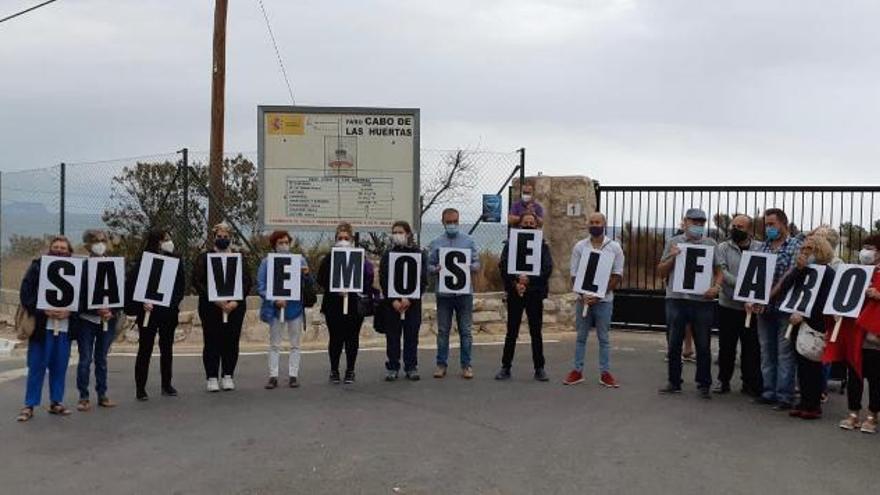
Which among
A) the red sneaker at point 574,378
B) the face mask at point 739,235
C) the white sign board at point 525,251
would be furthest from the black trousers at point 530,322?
the face mask at point 739,235

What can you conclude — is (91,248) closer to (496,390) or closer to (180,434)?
(180,434)

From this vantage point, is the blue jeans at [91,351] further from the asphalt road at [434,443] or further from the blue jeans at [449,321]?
the blue jeans at [449,321]

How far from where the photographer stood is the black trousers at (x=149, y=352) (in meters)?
8.16

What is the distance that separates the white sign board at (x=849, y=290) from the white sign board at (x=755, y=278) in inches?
29.2

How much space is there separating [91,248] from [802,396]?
6907 millimetres

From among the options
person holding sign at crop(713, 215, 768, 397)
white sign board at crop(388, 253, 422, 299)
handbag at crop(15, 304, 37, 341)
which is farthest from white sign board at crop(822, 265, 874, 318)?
handbag at crop(15, 304, 37, 341)

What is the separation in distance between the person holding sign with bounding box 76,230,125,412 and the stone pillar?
21.3ft

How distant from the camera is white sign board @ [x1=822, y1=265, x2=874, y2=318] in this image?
6.84 meters

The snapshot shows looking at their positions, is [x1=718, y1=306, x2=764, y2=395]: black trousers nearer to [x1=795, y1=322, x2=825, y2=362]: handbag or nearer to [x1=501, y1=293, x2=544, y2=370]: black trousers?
[x1=795, y1=322, x2=825, y2=362]: handbag

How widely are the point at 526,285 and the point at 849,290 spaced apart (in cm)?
329

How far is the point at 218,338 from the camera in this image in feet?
27.9

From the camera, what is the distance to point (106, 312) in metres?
7.73

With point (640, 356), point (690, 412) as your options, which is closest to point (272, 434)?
point (690, 412)

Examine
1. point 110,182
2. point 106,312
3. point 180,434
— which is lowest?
point 180,434
